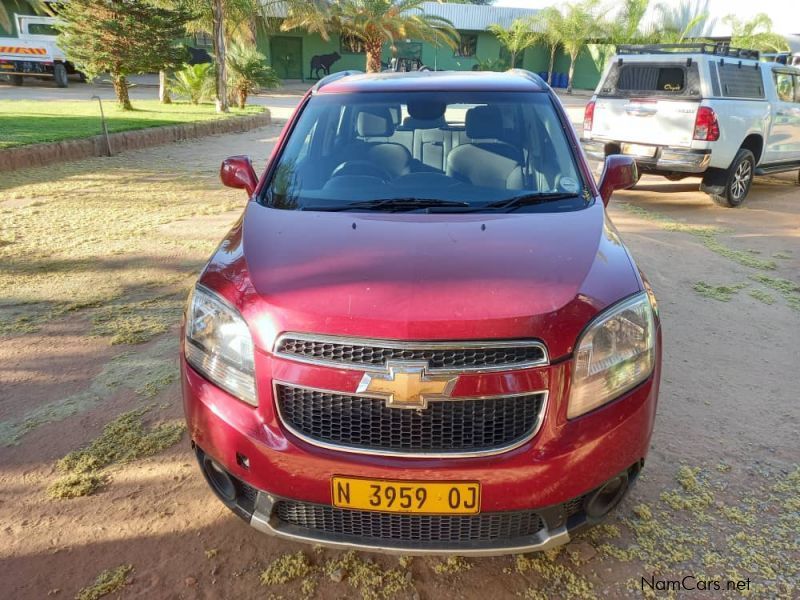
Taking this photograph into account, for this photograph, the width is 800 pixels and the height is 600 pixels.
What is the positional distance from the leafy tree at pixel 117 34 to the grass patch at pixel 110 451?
43.0 feet

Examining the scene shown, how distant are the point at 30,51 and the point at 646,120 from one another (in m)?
22.4

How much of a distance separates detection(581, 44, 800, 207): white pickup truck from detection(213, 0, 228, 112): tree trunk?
11137 mm

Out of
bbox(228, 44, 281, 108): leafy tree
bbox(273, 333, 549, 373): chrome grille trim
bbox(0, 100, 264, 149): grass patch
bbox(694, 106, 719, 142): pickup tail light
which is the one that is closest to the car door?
bbox(694, 106, 719, 142): pickup tail light

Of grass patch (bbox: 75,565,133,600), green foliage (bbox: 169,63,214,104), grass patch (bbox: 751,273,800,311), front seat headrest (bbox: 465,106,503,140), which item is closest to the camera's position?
grass patch (bbox: 75,565,133,600)

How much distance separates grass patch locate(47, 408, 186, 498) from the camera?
2574 mm

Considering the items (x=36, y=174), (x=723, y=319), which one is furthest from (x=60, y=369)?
(x=36, y=174)

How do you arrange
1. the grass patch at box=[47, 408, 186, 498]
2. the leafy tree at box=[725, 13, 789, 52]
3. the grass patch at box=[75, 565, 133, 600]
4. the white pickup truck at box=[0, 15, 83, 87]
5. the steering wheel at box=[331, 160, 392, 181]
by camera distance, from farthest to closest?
the leafy tree at box=[725, 13, 789, 52] < the white pickup truck at box=[0, 15, 83, 87] < the steering wheel at box=[331, 160, 392, 181] < the grass patch at box=[47, 408, 186, 498] < the grass patch at box=[75, 565, 133, 600]

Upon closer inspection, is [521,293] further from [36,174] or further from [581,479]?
[36,174]

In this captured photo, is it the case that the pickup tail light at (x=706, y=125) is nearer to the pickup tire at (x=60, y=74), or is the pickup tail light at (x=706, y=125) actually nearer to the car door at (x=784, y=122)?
the car door at (x=784, y=122)

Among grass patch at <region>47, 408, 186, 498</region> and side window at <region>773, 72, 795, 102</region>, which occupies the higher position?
side window at <region>773, 72, 795, 102</region>

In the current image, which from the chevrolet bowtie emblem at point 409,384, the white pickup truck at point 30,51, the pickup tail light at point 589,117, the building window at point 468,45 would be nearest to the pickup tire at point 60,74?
the white pickup truck at point 30,51

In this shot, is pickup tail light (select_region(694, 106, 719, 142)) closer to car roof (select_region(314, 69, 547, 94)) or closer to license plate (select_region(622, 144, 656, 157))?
license plate (select_region(622, 144, 656, 157))

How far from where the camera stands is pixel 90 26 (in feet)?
43.6

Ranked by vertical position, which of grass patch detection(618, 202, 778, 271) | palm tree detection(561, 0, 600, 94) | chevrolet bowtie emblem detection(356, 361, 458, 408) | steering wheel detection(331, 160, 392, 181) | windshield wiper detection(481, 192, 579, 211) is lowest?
grass patch detection(618, 202, 778, 271)
